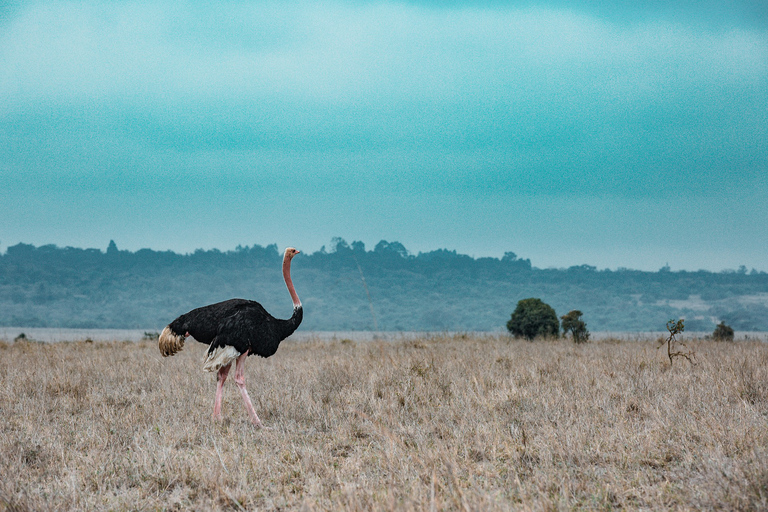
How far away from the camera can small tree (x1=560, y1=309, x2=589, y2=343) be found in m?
19.1

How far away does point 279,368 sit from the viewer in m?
11.5

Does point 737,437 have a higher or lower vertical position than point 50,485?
higher

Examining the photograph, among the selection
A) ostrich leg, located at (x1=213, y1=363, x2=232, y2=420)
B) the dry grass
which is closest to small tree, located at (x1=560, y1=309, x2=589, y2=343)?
the dry grass

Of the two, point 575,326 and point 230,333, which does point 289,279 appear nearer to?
point 230,333

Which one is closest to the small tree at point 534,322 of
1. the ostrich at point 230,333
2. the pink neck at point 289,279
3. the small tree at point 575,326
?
the small tree at point 575,326

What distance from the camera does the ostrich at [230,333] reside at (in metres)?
7.15

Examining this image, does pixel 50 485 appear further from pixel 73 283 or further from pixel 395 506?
pixel 73 283

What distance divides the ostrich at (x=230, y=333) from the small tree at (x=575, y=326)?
13.5 m

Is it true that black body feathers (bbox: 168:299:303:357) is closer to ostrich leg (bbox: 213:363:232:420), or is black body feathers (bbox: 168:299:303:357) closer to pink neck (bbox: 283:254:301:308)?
pink neck (bbox: 283:254:301:308)

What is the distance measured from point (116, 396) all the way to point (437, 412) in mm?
4657

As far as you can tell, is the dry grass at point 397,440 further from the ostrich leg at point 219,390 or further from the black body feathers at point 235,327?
the black body feathers at point 235,327

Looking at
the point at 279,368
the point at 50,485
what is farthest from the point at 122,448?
the point at 279,368

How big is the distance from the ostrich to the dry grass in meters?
0.62

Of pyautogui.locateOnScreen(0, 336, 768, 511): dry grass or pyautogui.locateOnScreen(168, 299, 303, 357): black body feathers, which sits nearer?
pyautogui.locateOnScreen(0, 336, 768, 511): dry grass
